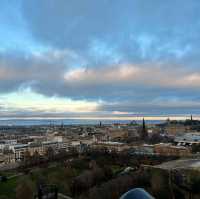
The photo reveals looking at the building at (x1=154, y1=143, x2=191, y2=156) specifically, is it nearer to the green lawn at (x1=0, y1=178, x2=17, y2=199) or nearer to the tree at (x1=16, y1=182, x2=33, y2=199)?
the green lawn at (x1=0, y1=178, x2=17, y2=199)

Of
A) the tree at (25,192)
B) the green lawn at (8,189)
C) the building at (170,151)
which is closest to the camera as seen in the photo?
the tree at (25,192)

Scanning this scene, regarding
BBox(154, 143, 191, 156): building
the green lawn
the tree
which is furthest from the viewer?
BBox(154, 143, 191, 156): building

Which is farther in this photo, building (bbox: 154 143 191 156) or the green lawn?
building (bbox: 154 143 191 156)

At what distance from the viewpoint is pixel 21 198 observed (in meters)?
11.2

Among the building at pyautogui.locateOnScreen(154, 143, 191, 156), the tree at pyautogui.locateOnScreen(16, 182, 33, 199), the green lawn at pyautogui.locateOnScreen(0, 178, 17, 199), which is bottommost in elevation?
the green lawn at pyautogui.locateOnScreen(0, 178, 17, 199)

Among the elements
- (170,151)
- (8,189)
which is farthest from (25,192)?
(170,151)

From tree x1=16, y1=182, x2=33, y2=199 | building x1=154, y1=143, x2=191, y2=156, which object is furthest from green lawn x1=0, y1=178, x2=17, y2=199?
building x1=154, y1=143, x2=191, y2=156

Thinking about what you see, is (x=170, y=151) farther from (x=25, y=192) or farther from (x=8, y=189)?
(x=25, y=192)

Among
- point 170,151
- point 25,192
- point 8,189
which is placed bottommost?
point 8,189

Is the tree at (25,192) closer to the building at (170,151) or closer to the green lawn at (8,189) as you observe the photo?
the green lawn at (8,189)

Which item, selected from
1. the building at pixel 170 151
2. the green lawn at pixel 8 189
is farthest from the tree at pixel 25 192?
the building at pixel 170 151

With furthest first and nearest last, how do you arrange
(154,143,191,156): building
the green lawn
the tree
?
(154,143,191,156): building → the green lawn → the tree

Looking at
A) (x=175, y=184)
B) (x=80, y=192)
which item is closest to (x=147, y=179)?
(x=175, y=184)

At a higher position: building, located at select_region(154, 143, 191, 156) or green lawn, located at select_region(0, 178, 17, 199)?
building, located at select_region(154, 143, 191, 156)
